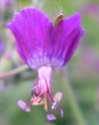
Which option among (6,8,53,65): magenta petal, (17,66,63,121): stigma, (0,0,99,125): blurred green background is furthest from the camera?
(0,0,99,125): blurred green background

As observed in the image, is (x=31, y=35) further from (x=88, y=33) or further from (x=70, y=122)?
(x=88, y=33)

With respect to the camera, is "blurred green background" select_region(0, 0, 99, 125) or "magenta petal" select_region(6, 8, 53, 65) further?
"blurred green background" select_region(0, 0, 99, 125)

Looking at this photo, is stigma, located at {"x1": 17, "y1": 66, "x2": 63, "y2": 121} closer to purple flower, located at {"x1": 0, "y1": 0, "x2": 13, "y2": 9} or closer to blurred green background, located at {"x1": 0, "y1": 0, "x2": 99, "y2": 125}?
blurred green background, located at {"x1": 0, "y1": 0, "x2": 99, "y2": 125}

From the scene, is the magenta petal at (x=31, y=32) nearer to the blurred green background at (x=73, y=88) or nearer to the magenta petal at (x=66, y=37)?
the magenta petal at (x=66, y=37)

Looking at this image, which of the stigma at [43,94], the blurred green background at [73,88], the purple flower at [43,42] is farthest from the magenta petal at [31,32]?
the blurred green background at [73,88]

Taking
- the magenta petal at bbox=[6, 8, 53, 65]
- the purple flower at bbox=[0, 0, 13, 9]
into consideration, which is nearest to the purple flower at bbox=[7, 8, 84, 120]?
the magenta petal at bbox=[6, 8, 53, 65]

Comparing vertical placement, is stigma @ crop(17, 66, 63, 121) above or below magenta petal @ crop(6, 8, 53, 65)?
below

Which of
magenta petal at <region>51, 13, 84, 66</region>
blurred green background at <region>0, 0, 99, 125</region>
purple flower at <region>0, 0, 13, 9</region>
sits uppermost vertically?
purple flower at <region>0, 0, 13, 9</region>
